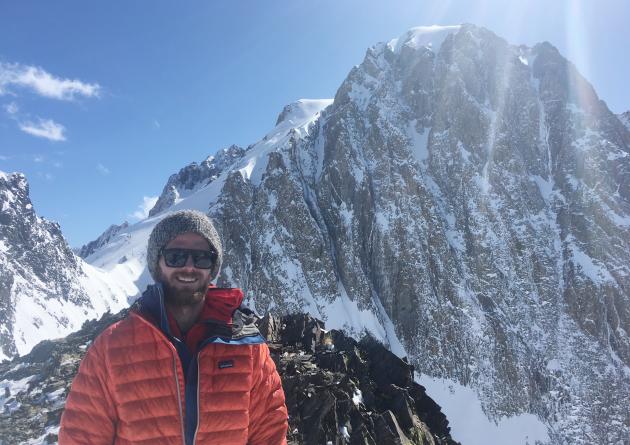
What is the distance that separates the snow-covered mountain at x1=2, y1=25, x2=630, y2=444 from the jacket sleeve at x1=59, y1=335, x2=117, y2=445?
99.9 metres

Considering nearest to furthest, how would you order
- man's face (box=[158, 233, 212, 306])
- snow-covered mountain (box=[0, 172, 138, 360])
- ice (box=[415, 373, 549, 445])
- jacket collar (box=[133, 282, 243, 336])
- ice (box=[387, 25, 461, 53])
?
jacket collar (box=[133, 282, 243, 336]), man's face (box=[158, 233, 212, 306]), ice (box=[415, 373, 549, 445]), snow-covered mountain (box=[0, 172, 138, 360]), ice (box=[387, 25, 461, 53])

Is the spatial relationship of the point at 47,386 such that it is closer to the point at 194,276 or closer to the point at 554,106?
the point at 194,276

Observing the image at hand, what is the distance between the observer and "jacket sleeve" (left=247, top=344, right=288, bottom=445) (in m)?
5.00

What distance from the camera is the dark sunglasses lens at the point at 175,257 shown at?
15.7 feet

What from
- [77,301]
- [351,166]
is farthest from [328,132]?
[77,301]

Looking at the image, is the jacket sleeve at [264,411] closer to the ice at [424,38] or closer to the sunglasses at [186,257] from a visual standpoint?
the sunglasses at [186,257]

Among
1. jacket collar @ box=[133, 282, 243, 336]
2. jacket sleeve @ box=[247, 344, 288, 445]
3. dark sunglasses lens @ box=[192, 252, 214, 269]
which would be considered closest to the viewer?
jacket collar @ box=[133, 282, 243, 336]

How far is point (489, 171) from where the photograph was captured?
4897 inches

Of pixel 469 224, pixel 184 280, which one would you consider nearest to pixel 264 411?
pixel 184 280

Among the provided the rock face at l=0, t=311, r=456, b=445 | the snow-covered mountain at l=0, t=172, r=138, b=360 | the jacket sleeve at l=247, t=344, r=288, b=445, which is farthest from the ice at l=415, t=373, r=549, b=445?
the jacket sleeve at l=247, t=344, r=288, b=445

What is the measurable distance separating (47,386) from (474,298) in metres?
91.7

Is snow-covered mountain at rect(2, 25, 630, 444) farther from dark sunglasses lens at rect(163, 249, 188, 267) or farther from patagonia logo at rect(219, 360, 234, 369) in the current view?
patagonia logo at rect(219, 360, 234, 369)

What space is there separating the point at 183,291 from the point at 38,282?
132275 millimetres

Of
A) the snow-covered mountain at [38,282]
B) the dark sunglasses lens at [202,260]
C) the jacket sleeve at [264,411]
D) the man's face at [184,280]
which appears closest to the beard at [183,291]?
the man's face at [184,280]
